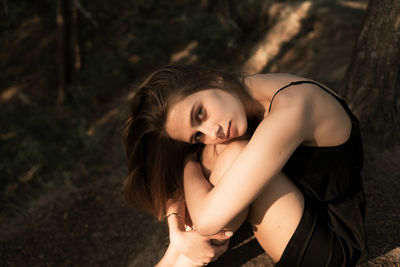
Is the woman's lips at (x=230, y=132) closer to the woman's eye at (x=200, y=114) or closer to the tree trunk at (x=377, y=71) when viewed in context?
the woman's eye at (x=200, y=114)

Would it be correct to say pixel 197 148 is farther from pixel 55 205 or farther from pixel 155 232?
pixel 55 205

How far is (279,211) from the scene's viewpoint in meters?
1.76

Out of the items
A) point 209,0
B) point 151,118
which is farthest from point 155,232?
point 209,0

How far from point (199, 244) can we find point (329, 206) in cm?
Answer: 76

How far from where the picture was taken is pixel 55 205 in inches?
144

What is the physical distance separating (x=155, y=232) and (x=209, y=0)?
4.86 meters

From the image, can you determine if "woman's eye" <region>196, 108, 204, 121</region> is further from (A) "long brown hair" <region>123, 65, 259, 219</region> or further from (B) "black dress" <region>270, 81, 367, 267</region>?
(B) "black dress" <region>270, 81, 367, 267</region>

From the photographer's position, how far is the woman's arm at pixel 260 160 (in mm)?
1595

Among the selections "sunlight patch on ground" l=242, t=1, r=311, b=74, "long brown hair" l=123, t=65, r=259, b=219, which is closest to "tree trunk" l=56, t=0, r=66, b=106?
"sunlight patch on ground" l=242, t=1, r=311, b=74

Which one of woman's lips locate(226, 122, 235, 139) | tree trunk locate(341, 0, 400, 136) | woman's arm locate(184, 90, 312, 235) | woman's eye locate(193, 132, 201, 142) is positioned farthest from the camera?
tree trunk locate(341, 0, 400, 136)

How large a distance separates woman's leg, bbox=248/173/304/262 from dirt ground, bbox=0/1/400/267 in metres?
0.55

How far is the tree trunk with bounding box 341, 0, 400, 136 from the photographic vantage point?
2.50 metres

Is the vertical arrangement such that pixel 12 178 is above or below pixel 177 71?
below

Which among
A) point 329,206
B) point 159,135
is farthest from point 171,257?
point 329,206
